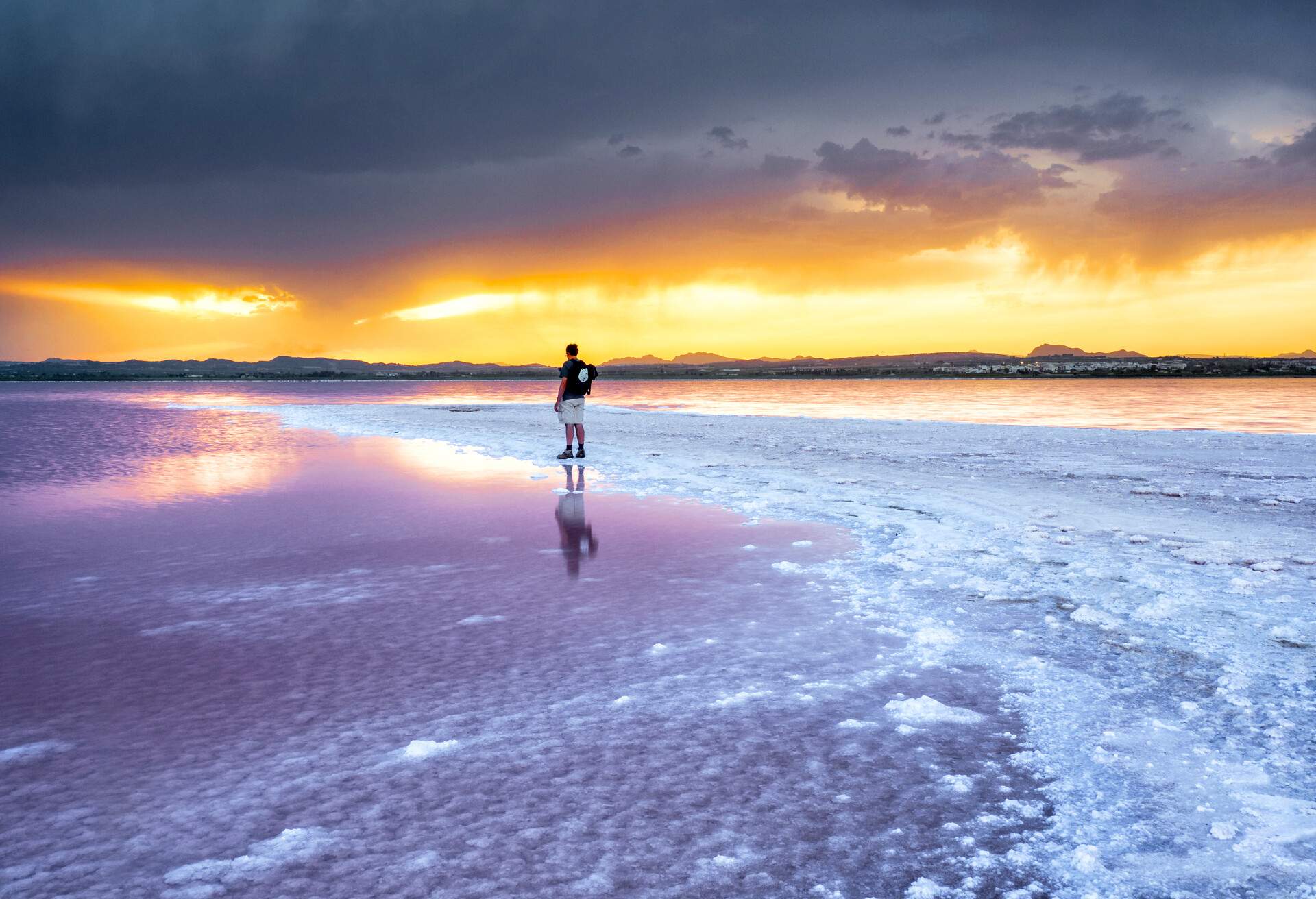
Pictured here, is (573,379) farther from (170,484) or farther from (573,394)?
(170,484)

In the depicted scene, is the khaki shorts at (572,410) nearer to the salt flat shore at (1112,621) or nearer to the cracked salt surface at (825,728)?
the salt flat shore at (1112,621)

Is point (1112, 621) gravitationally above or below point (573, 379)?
below

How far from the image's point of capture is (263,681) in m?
4.62

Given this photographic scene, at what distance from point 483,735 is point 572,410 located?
42.9ft

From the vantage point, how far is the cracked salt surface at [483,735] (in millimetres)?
2898

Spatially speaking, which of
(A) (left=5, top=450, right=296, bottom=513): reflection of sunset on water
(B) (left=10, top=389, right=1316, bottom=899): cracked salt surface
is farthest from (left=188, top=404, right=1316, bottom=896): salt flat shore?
(A) (left=5, top=450, right=296, bottom=513): reflection of sunset on water

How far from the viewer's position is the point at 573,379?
1658 cm

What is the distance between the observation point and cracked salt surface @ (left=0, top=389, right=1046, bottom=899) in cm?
290

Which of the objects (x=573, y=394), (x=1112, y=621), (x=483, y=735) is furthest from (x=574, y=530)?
(x=573, y=394)

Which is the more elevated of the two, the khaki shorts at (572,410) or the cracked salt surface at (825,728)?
the khaki shorts at (572,410)

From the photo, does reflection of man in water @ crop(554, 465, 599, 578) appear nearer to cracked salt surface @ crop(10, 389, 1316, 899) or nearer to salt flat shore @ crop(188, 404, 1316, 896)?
cracked salt surface @ crop(10, 389, 1316, 899)

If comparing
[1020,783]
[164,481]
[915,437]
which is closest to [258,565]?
[1020,783]

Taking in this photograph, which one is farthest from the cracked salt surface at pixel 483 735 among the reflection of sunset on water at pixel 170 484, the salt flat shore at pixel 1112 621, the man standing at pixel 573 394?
the man standing at pixel 573 394

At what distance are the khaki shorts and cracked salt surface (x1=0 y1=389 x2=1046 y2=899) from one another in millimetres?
8858
